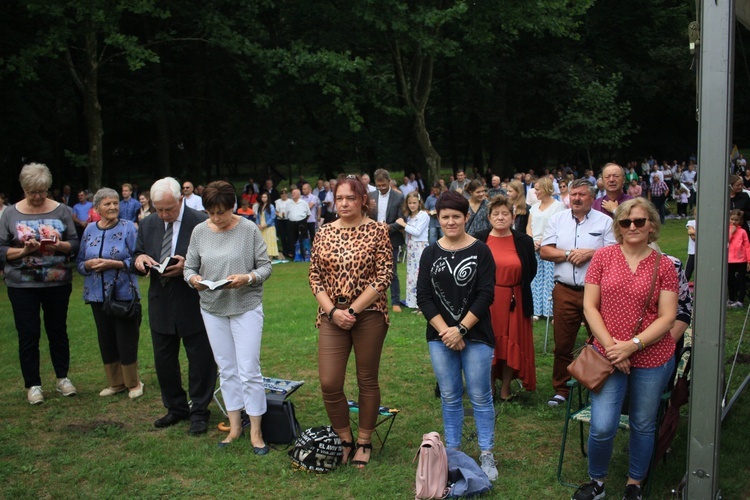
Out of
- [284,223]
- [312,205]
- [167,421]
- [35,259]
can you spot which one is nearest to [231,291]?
[167,421]

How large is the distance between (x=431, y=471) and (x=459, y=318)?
0.93 m

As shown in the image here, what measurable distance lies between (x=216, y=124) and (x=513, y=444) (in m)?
27.1

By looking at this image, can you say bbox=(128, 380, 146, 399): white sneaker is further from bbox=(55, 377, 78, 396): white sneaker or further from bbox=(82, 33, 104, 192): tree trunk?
bbox=(82, 33, 104, 192): tree trunk

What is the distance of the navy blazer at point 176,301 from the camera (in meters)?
5.77

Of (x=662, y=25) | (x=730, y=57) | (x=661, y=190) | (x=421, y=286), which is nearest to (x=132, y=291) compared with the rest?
(x=421, y=286)

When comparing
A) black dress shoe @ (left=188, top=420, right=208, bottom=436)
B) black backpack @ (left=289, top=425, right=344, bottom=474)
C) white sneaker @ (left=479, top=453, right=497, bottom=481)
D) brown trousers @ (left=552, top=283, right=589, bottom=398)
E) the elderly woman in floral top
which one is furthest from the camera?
the elderly woman in floral top

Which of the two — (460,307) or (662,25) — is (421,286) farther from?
(662,25)

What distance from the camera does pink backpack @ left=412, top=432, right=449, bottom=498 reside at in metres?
4.53

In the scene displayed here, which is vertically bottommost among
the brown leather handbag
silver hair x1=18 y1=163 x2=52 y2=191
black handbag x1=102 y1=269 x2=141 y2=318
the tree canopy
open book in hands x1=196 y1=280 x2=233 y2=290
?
the brown leather handbag

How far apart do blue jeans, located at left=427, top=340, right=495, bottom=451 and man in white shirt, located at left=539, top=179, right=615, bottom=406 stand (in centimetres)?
137

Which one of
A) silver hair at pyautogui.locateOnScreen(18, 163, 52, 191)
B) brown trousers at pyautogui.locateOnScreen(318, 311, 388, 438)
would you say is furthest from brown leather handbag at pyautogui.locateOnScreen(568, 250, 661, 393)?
silver hair at pyautogui.locateOnScreen(18, 163, 52, 191)

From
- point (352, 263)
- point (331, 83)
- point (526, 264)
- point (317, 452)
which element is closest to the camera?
point (352, 263)

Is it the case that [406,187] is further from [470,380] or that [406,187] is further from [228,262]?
[470,380]

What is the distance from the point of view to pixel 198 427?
19.3 ft
